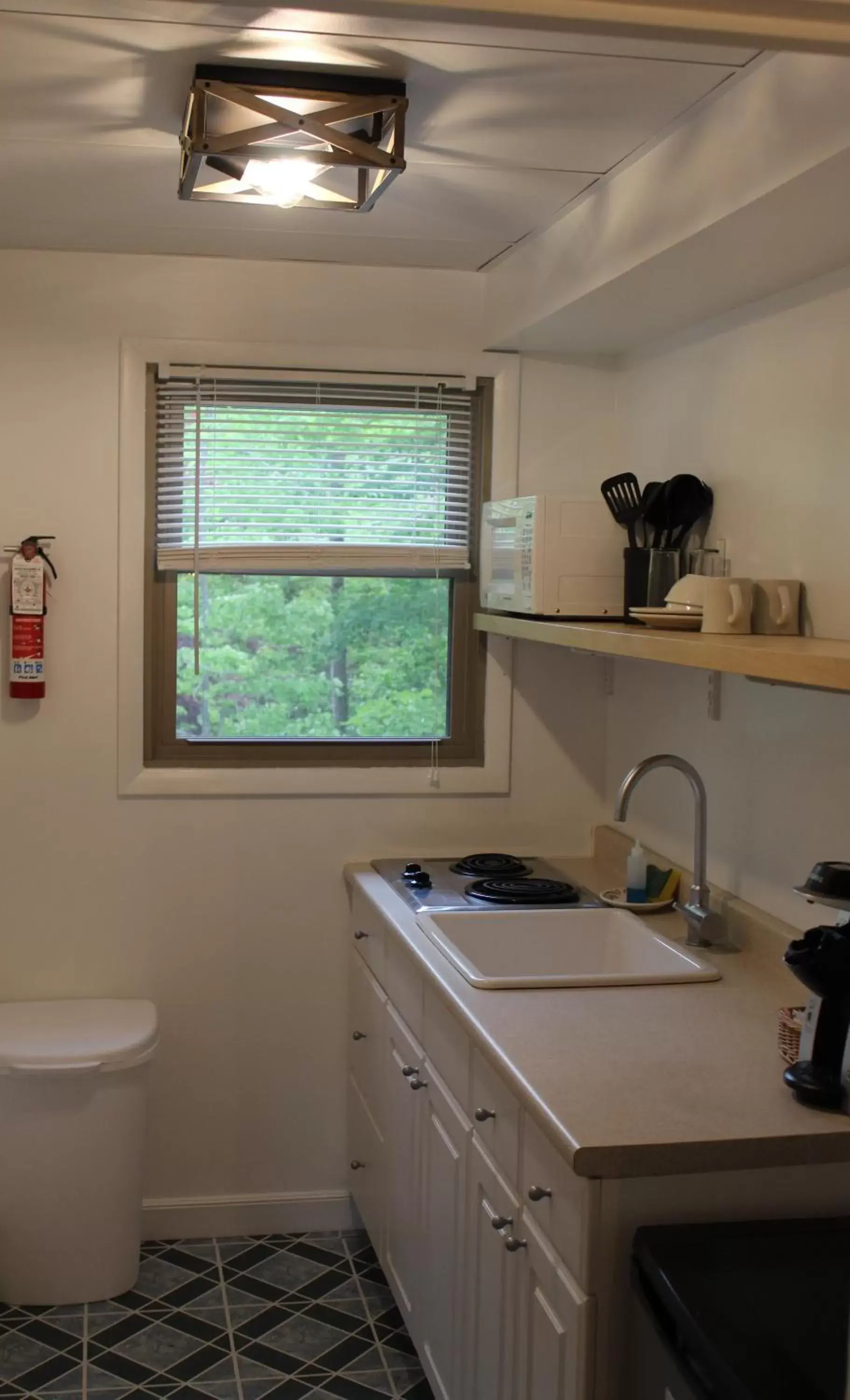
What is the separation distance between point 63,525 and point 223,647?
50 centimetres

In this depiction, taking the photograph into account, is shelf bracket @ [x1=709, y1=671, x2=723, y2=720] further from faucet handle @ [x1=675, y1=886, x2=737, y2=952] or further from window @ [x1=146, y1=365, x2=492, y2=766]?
window @ [x1=146, y1=365, x2=492, y2=766]

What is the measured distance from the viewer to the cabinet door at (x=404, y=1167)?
2.63 m

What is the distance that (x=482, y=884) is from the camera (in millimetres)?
3152

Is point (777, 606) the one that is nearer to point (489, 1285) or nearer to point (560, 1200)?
point (560, 1200)

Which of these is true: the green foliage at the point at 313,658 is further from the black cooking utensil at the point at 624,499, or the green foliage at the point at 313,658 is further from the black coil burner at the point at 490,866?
the black cooking utensil at the point at 624,499

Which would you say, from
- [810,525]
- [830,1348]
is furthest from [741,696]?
[830,1348]

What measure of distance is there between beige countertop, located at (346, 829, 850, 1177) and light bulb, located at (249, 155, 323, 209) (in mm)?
1431

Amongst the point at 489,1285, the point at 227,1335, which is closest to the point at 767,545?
the point at 489,1285

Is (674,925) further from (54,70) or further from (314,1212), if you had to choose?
(54,70)

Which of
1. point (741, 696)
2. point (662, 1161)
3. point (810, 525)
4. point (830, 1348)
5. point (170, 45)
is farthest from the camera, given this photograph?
point (741, 696)

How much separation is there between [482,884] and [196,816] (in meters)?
0.77

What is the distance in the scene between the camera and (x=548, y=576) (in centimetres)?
304

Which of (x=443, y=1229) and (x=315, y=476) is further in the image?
(x=315, y=476)

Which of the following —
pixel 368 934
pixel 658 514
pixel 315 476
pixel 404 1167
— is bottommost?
pixel 404 1167
